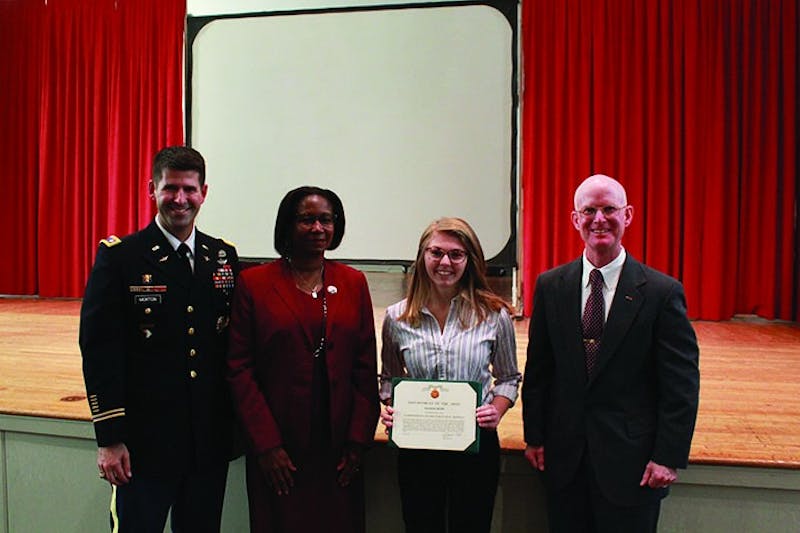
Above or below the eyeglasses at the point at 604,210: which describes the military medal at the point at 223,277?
below

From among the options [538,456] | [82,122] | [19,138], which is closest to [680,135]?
[538,456]

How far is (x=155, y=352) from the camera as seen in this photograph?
1.50m

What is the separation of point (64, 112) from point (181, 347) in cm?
529

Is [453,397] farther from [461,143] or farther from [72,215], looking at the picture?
[72,215]

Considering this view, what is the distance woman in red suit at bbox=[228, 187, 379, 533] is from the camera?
1507 millimetres

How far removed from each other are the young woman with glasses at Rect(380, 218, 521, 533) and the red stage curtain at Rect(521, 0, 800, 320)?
3516mm

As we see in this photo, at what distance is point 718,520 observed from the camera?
185 centimetres

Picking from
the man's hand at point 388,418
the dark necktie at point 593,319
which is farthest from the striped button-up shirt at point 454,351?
the dark necktie at point 593,319

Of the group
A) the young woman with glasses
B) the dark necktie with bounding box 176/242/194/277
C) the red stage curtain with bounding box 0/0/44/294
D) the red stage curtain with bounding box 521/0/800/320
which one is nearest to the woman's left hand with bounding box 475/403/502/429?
the young woman with glasses

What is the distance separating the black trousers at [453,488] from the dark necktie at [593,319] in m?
0.33

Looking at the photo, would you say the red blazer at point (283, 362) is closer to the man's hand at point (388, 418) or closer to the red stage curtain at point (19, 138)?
the man's hand at point (388, 418)

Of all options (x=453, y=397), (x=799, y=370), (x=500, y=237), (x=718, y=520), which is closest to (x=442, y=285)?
(x=453, y=397)

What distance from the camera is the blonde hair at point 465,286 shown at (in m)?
1.58

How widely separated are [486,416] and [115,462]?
2.87 feet
